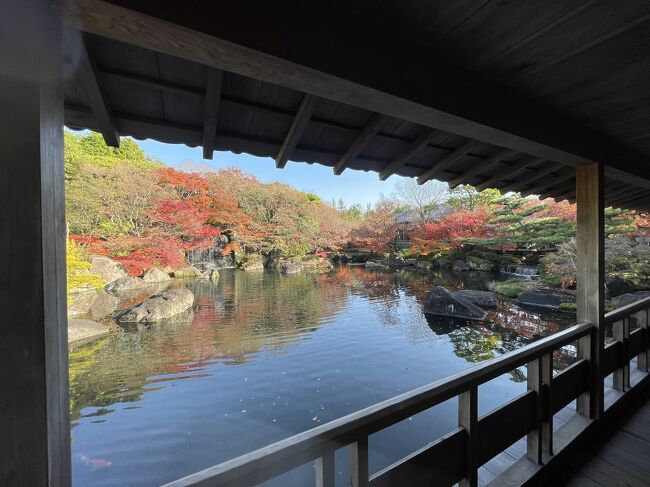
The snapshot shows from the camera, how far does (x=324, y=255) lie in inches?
658

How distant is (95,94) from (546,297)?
977 cm

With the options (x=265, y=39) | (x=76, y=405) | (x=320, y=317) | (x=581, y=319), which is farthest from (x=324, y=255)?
(x=265, y=39)

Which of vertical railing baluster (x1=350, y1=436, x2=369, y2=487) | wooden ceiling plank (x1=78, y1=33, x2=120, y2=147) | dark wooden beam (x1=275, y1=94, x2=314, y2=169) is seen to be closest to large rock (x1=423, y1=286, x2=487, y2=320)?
dark wooden beam (x1=275, y1=94, x2=314, y2=169)

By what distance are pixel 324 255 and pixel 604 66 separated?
15.7 m

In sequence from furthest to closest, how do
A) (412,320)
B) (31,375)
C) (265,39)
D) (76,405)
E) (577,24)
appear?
(412,320) → (76,405) → (577,24) → (265,39) → (31,375)

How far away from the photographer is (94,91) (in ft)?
3.21

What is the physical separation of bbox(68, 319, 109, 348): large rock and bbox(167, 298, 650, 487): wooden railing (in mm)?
6868

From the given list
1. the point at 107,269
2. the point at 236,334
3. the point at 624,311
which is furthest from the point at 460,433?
the point at 107,269

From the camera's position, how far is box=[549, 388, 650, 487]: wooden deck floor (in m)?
1.50

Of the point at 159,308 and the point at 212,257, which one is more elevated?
the point at 212,257

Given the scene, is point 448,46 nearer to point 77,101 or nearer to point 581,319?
point 77,101

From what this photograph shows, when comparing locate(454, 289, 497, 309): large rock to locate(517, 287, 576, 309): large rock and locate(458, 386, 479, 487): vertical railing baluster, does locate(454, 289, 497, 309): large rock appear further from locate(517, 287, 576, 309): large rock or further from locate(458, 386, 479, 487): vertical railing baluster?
locate(458, 386, 479, 487): vertical railing baluster

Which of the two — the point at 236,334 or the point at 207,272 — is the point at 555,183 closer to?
the point at 236,334

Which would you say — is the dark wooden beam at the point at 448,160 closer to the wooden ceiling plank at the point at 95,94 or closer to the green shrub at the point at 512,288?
the wooden ceiling plank at the point at 95,94
